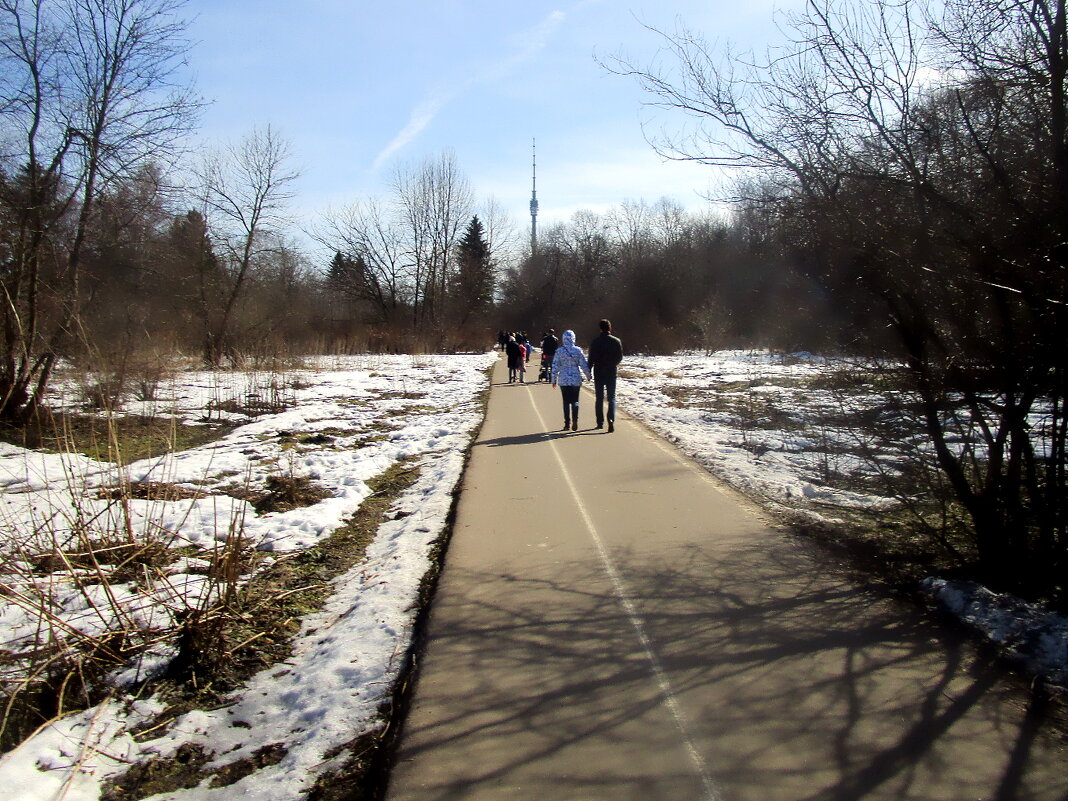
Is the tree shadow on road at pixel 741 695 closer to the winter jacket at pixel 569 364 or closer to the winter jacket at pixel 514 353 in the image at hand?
the winter jacket at pixel 569 364

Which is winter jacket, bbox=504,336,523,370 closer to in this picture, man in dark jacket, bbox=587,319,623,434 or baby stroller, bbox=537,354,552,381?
baby stroller, bbox=537,354,552,381

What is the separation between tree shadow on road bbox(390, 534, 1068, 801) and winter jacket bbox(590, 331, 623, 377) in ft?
24.8

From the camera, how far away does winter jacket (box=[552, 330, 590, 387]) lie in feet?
43.0

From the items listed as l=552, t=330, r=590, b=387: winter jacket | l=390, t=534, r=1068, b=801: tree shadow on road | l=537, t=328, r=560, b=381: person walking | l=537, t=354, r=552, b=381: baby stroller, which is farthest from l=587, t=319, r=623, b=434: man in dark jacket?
l=537, t=354, r=552, b=381: baby stroller

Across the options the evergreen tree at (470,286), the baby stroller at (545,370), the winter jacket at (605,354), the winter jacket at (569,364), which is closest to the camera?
the winter jacket at (605,354)

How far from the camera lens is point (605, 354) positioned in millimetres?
12422

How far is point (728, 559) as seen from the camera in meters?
5.64

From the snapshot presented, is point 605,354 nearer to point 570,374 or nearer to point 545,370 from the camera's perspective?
point 570,374

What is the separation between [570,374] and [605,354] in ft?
3.20

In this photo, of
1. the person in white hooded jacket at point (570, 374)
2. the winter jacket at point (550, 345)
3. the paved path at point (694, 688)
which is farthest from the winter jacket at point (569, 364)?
the winter jacket at point (550, 345)

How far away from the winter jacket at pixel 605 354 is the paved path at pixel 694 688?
6386 millimetres

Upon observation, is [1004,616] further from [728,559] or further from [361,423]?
[361,423]

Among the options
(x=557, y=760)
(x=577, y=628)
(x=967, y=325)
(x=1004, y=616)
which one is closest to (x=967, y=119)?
(x=967, y=325)

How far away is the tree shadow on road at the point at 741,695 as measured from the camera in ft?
9.53
